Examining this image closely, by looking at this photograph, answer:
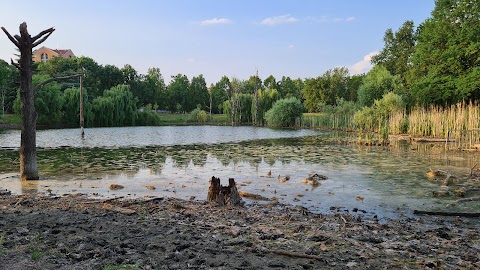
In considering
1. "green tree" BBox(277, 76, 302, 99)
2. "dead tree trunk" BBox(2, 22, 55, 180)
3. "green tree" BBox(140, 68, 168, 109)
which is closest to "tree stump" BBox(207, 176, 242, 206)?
"dead tree trunk" BBox(2, 22, 55, 180)

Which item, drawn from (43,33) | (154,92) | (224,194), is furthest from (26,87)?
(154,92)

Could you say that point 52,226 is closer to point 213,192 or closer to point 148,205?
point 148,205

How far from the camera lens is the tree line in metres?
36.1

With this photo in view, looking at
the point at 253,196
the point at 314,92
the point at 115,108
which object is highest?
the point at 314,92

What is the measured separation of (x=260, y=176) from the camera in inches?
551

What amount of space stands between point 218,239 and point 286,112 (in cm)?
5438

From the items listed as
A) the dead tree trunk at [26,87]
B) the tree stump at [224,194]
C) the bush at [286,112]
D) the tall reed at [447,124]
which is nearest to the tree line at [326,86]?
the bush at [286,112]

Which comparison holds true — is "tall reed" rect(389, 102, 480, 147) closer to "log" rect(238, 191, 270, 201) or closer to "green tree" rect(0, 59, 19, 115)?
"log" rect(238, 191, 270, 201)

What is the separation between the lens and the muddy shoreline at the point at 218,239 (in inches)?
188

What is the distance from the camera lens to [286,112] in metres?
59.4

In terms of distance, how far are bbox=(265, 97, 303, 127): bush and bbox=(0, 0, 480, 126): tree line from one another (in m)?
2.83

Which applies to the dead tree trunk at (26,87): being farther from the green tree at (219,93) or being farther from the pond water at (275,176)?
the green tree at (219,93)

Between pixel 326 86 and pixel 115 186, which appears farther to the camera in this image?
pixel 326 86

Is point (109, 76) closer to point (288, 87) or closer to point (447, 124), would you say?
point (288, 87)
